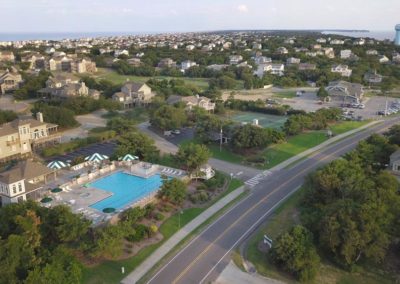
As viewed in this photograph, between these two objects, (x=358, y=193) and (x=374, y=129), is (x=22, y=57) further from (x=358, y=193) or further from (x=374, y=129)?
(x=358, y=193)

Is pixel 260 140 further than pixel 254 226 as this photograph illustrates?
Yes

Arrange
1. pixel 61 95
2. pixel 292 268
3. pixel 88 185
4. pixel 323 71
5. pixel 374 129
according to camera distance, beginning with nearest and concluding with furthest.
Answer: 1. pixel 292 268
2. pixel 88 185
3. pixel 374 129
4. pixel 61 95
5. pixel 323 71

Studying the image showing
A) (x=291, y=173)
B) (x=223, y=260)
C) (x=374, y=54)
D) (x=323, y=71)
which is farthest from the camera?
(x=374, y=54)

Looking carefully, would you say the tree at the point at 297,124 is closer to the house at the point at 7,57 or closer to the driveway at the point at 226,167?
the driveway at the point at 226,167

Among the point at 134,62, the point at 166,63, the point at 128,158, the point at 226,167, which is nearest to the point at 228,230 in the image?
the point at 226,167

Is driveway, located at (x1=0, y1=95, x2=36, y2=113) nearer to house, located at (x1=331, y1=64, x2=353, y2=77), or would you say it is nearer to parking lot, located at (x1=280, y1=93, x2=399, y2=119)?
parking lot, located at (x1=280, y1=93, x2=399, y2=119)

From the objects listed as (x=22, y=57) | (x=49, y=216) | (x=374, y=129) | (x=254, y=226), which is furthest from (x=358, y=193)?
(x=22, y=57)

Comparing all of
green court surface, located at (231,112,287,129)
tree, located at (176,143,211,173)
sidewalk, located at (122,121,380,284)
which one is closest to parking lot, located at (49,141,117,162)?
tree, located at (176,143,211,173)
